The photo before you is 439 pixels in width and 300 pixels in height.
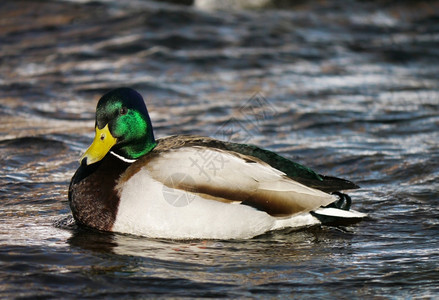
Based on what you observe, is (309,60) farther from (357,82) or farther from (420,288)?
(420,288)

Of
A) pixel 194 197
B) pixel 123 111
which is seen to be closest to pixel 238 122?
pixel 123 111

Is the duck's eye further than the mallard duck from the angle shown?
Yes

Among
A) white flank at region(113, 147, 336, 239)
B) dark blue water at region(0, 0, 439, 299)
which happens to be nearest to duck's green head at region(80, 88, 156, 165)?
white flank at region(113, 147, 336, 239)

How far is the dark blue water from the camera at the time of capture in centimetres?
515

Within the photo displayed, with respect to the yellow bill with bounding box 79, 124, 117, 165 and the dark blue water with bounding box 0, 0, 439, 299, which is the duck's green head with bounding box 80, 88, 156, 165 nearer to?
the yellow bill with bounding box 79, 124, 117, 165

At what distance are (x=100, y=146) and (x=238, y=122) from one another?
3.83 m

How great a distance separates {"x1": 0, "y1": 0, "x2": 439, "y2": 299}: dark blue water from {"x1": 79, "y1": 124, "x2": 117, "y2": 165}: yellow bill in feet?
1.73

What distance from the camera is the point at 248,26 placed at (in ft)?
47.0

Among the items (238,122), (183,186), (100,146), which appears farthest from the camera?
(238,122)

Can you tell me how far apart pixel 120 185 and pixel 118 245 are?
41 centimetres

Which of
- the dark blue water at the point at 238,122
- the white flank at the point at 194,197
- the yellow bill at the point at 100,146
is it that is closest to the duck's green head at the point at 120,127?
the yellow bill at the point at 100,146

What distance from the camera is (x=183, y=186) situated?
18.5ft

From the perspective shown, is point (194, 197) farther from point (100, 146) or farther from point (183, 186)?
point (100, 146)

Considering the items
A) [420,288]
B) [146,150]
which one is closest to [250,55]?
[146,150]
